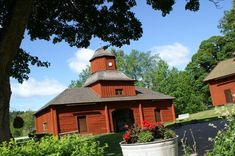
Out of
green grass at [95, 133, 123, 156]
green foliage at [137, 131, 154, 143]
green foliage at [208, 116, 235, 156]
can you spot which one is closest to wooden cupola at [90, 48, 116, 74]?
green grass at [95, 133, 123, 156]

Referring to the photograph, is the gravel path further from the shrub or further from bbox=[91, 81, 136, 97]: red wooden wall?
bbox=[91, 81, 136, 97]: red wooden wall

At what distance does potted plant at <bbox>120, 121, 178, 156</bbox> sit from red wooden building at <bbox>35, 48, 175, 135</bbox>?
29.5 meters

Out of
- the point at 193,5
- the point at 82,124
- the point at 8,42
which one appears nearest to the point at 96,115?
the point at 82,124

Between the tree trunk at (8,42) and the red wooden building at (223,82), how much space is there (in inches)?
1605

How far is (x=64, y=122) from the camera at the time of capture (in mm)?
39188

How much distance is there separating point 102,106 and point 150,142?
108ft

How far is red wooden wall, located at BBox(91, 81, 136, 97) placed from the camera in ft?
142

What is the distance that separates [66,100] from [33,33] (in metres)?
23.6

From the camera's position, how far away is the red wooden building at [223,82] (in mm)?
48938

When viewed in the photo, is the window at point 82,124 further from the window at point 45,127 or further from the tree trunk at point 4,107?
the tree trunk at point 4,107

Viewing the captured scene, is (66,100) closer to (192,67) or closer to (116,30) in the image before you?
(116,30)

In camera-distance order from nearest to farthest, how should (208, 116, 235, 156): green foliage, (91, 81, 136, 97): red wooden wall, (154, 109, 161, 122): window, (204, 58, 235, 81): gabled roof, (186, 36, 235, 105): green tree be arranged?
(208, 116, 235, 156): green foliage, (91, 81, 136, 97): red wooden wall, (154, 109, 161, 122): window, (204, 58, 235, 81): gabled roof, (186, 36, 235, 105): green tree

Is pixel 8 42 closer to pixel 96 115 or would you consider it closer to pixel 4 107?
pixel 4 107

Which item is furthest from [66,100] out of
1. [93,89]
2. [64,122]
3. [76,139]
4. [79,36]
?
[76,139]
